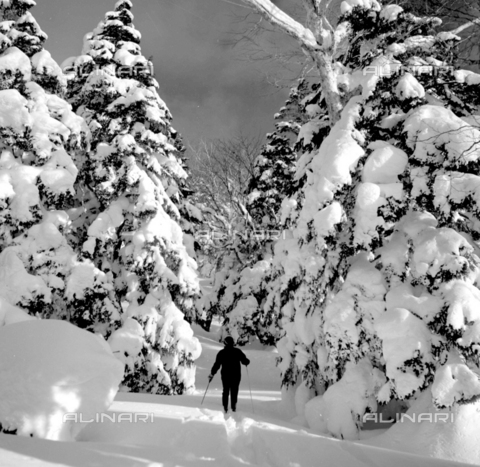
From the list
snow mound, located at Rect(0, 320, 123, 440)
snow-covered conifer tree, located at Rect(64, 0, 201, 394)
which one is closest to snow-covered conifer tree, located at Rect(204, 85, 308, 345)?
snow-covered conifer tree, located at Rect(64, 0, 201, 394)

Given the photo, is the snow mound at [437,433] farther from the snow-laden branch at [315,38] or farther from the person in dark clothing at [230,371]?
the snow-laden branch at [315,38]

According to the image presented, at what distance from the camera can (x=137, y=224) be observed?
40.6 feet

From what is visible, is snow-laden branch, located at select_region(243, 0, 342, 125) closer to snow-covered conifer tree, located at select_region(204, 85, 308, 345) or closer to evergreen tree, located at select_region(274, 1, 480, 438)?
evergreen tree, located at select_region(274, 1, 480, 438)

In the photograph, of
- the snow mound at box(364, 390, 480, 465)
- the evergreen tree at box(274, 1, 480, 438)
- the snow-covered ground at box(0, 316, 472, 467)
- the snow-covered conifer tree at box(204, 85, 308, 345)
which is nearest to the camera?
the snow-covered ground at box(0, 316, 472, 467)

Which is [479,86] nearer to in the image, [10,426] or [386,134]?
[386,134]

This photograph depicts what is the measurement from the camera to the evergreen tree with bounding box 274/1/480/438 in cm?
633

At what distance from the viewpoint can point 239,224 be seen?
73.3ft

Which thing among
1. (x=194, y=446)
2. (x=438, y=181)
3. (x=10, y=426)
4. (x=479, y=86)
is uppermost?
(x=479, y=86)

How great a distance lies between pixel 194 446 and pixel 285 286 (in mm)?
4058

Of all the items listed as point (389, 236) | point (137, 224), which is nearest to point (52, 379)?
point (389, 236)

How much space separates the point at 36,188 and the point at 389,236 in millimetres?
9335

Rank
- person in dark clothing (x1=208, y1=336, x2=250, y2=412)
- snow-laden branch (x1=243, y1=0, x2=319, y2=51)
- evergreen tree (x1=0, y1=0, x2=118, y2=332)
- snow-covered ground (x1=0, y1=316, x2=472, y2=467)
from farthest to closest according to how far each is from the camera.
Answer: evergreen tree (x1=0, y1=0, x2=118, y2=332) < person in dark clothing (x1=208, y1=336, x2=250, y2=412) < snow-laden branch (x1=243, y1=0, x2=319, y2=51) < snow-covered ground (x1=0, y1=316, x2=472, y2=467)

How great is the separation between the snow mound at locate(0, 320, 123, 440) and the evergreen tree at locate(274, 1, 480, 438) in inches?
167

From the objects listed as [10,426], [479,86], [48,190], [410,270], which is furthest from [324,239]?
[48,190]
